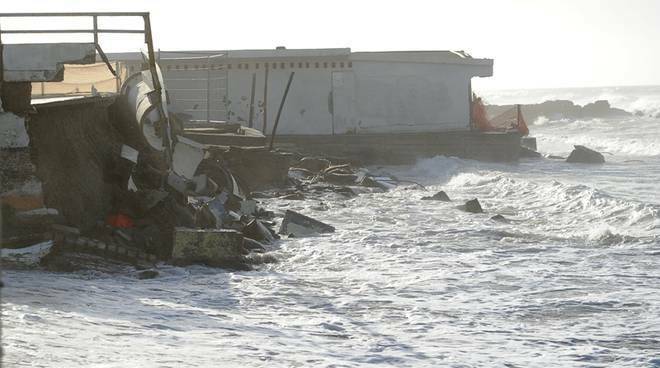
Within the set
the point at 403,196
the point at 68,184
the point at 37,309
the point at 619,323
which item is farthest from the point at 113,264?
the point at 403,196

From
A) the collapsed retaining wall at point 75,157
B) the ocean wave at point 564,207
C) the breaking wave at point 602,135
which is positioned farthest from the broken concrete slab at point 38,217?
the breaking wave at point 602,135

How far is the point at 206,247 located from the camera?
12.0 metres

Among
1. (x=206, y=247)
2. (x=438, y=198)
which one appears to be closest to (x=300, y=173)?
(x=438, y=198)

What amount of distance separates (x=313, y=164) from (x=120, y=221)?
44.6ft

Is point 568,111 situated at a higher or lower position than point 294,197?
higher

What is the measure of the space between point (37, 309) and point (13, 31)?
16.2 ft

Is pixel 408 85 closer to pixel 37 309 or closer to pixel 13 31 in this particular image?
pixel 13 31

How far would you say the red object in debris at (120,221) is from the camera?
12.3 metres

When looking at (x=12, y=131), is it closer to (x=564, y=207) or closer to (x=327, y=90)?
(x=564, y=207)

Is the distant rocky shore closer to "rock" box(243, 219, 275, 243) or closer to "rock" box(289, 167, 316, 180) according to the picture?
"rock" box(289, 167, 316, 180)

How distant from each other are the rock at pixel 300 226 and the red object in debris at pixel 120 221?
3.30 metres

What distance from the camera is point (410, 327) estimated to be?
905cm

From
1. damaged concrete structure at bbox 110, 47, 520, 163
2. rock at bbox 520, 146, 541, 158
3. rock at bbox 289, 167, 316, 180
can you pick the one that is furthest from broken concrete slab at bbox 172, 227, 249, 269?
rock at bbox 520, 146, 541, 158

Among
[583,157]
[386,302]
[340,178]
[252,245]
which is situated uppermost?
[583,157]
